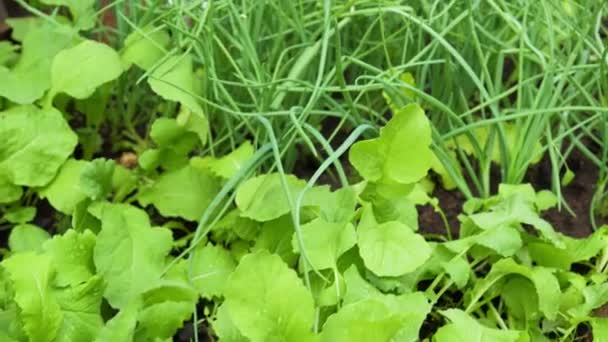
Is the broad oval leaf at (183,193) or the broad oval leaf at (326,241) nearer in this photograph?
the broad oval leaf at (326,241)

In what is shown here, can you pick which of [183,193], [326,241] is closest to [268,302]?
[326,241]

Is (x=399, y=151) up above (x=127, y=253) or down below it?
above

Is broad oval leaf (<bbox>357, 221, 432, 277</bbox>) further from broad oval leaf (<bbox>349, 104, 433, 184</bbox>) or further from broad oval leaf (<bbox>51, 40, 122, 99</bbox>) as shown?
broad oval leaf (<bbox>51, 40, 122, 99</bbox>)

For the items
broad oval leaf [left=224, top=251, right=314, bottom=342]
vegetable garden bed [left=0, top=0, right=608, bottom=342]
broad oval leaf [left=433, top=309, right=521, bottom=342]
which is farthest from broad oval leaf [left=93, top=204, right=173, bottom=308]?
broad oval leaf [left=433, top=309, right=521, bottom=342]

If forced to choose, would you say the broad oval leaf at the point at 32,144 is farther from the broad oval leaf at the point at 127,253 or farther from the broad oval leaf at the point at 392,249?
the broad oval leaf at the point at 392,249

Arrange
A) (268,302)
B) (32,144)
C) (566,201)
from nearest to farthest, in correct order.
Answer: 1. (268,302)
2. (32,144)
3. (566,201)

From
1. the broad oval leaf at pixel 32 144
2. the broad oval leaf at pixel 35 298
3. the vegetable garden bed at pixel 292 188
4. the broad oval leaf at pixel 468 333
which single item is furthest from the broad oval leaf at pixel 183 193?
the broad oval leaf at pixel 468 333

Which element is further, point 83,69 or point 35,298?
point 83,69

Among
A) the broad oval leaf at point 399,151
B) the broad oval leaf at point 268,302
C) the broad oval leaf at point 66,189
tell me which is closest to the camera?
the broad oval leaf at point 268,302

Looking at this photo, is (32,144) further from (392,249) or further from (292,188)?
(392,249)
